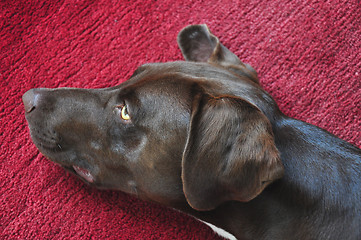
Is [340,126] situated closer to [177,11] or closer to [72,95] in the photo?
[177,11]

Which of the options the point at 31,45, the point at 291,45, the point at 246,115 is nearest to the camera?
the point at 246,115

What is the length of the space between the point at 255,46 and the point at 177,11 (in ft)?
1.96

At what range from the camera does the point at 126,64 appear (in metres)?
3.05

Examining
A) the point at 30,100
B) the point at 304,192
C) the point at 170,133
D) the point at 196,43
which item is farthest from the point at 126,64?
the point at 304,192

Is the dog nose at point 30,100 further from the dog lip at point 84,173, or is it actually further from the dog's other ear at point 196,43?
the dog's other ear at point 196,43

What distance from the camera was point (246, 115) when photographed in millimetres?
1911

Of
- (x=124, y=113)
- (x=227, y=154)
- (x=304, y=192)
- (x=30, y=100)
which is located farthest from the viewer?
(x=30, y=100)

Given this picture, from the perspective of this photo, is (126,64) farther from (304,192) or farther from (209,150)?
(304,192)

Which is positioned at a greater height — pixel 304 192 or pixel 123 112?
pixel 123 112

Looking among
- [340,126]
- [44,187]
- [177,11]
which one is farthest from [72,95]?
[340,126]

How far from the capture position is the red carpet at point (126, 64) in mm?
2766

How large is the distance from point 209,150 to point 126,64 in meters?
1.31

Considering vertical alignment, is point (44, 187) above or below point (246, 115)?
below

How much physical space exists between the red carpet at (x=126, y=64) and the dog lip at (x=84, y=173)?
0.84ft
